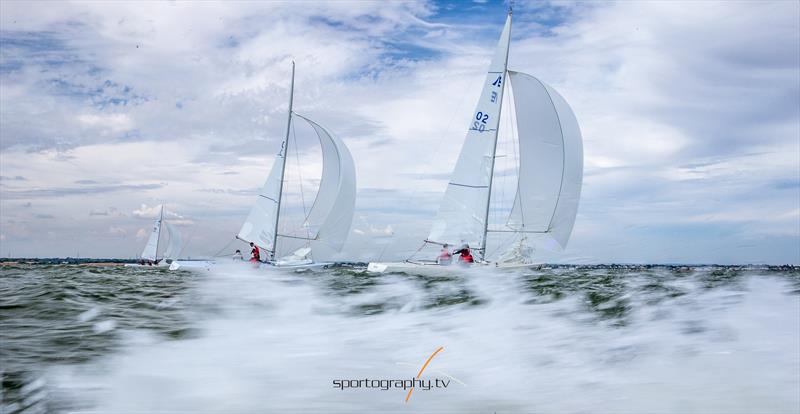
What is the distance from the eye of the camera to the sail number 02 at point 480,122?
28.1 m

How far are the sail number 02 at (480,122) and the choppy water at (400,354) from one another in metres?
19.2

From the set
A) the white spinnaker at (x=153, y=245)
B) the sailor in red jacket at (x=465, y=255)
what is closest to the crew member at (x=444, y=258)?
the sailor in red jacket at (x=465, y=255)

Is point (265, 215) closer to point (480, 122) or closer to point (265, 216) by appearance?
point (265, 216)

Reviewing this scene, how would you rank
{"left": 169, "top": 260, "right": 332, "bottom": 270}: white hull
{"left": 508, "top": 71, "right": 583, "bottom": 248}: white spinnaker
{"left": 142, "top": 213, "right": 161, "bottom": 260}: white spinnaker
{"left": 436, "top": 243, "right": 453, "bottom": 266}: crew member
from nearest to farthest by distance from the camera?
{"left": 436, "top": 243, "right": 453, "bottom": 266}: crew member → {"left": 508, "top": 71, "right": 583, "bottom": 248}: white spinnaker → {"left": 169, "top": 260, "right": 332, "bottom": 270}: white hull → {"left": 142, "top": 213, "right": 161, "bottom": 260}: white spinnaker

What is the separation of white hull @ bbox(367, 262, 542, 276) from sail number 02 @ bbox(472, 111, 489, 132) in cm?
678

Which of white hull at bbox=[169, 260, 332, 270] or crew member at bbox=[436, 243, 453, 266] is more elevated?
crew member at bbox=[436, 243, 453, 266]

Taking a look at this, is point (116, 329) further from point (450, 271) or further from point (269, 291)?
point (450, 271)

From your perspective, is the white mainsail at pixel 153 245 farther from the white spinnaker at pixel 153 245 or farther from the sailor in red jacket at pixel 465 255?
the sailor in red jacket at pixel 465 255

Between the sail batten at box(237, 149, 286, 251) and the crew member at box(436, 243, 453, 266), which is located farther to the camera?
the sail batten at box(237, 149, 286, 251)

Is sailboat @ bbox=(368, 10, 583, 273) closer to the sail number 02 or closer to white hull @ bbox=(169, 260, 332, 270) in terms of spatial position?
the sail number 02

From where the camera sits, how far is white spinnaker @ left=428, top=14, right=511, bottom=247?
2764 centimetres

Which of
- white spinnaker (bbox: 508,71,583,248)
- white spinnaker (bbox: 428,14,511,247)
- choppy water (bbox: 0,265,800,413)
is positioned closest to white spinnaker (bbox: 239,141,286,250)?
white spinnaker (bbox: 428,14,511,247)

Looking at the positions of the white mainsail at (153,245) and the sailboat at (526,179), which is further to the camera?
the white mainsail at (153,245)

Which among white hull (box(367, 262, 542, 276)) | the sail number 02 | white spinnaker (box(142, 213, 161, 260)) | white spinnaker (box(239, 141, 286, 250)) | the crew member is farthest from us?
white spinnaker (box(142, 213, 161, 260))
